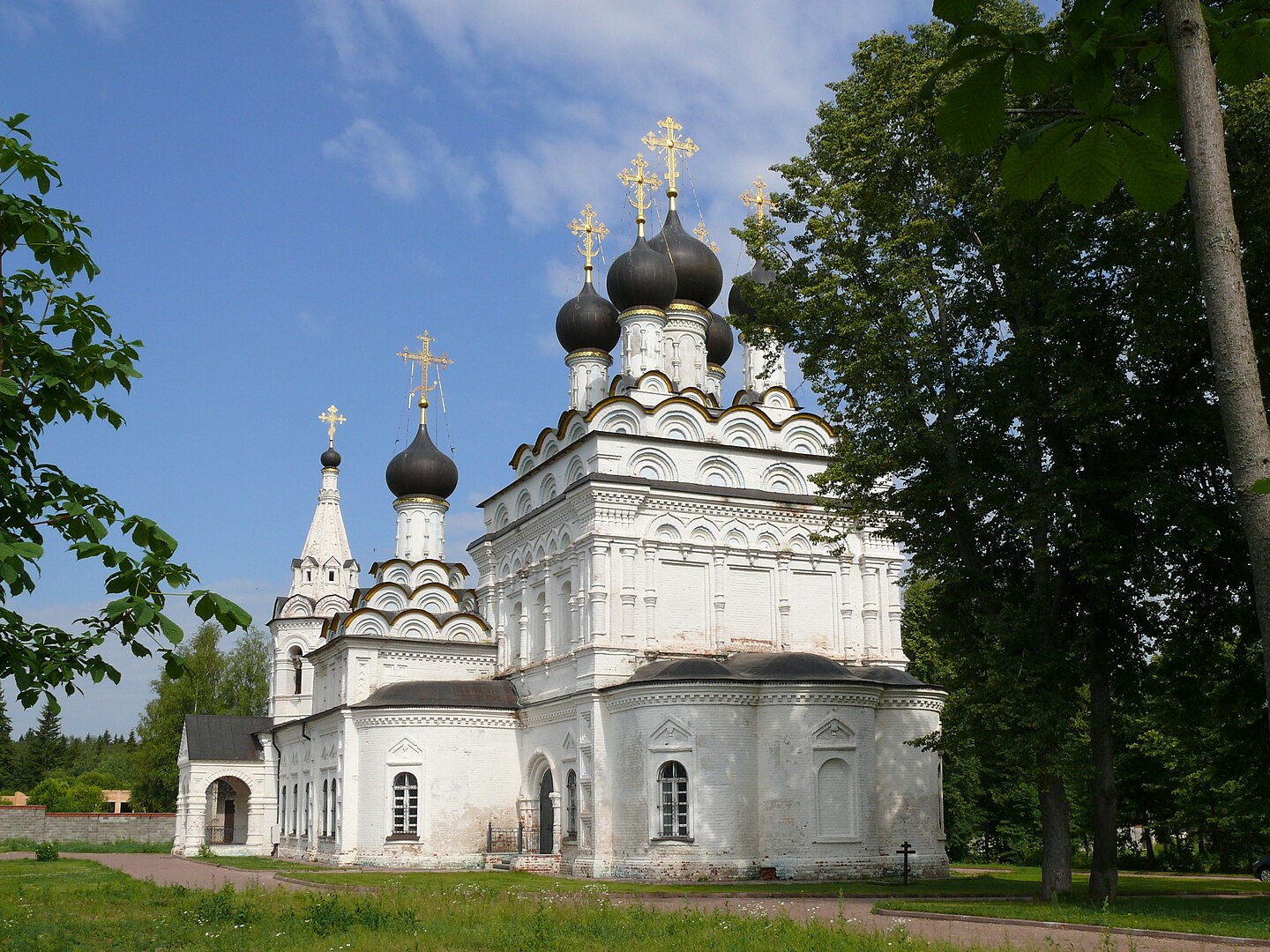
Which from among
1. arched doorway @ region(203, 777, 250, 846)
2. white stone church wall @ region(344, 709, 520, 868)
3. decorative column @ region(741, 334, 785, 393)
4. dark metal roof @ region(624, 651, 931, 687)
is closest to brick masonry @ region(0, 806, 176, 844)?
arched doorway @ region(203, 777, 250, 846)

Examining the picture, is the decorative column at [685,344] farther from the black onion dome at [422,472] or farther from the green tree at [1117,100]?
the green tree at [1117,100]

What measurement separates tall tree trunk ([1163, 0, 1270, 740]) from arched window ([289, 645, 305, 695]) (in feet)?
117

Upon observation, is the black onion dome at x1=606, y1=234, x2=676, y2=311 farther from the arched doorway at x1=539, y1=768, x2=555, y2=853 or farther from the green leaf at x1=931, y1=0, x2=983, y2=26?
the green leaf at x1=931, y1=0, x2=983, y2=26

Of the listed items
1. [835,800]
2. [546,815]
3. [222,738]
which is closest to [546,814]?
[546,815]

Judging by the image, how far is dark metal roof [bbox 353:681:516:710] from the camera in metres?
26.6

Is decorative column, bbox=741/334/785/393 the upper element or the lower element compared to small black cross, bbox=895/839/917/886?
upper

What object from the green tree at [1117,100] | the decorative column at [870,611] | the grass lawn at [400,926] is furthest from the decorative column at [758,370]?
the green tree at [1117,100]

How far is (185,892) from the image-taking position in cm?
1593

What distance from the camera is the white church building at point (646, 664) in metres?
21.7

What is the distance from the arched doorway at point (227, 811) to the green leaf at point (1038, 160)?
37.4m

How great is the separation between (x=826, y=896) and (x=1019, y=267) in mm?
9132

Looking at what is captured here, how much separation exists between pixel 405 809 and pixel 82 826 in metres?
19.1

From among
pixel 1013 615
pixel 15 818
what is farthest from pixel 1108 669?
pixel 15 818

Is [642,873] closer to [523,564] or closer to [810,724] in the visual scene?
[810,724]
